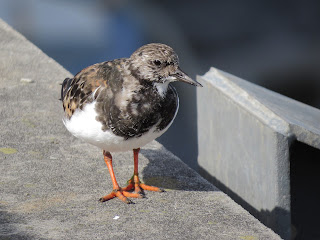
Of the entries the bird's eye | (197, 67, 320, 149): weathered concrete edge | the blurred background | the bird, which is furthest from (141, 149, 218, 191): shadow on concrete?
the blurred background

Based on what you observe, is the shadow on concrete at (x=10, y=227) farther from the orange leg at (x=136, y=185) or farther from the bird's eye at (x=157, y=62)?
the bird's eye at (x=157, y=62)

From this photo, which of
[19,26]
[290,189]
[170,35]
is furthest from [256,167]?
[19,26]

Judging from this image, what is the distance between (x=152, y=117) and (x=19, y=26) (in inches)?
320

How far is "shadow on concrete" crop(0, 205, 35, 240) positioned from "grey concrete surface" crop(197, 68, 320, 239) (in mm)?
1876

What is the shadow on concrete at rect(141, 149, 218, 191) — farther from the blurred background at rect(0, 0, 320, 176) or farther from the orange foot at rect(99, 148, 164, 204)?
the blurred background at rect(0, 0, 320, 176)

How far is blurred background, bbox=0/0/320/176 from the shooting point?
1052 cm

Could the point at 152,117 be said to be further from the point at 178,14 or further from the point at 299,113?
the point at 178,14

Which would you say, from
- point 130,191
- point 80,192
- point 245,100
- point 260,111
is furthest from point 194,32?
point 80,192

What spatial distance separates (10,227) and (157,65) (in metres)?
1.20

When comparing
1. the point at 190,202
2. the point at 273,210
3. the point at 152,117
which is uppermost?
the point at 152,117

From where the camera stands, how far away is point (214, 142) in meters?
5.55

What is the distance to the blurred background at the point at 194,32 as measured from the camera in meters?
10.5

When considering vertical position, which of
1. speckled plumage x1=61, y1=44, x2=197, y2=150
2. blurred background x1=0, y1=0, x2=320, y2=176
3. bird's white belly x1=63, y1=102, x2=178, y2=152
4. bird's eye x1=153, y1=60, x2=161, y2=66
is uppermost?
bird's eye x1=153, y1=60, x2=161, y2=66

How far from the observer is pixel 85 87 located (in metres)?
3.82
